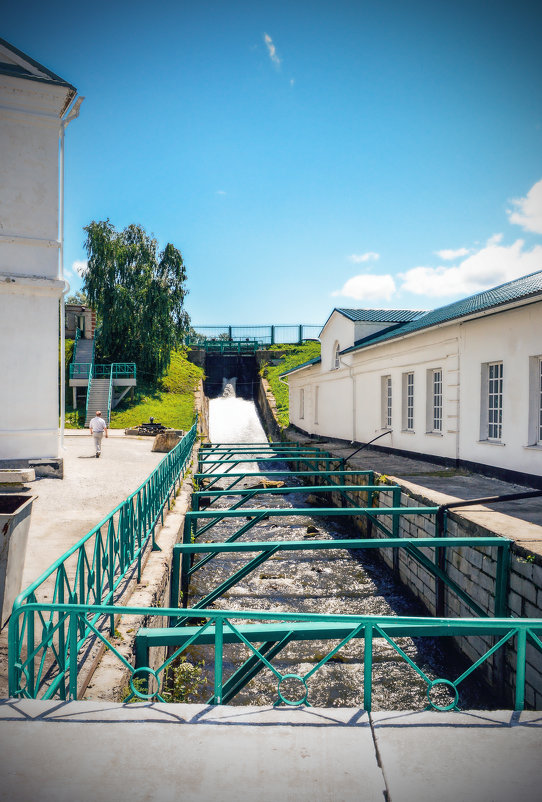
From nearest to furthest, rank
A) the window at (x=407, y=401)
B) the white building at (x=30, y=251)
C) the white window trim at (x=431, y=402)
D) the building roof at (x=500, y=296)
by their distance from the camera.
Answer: the building roof at (x=500, y=296)
the white building at (x=30, y=251)
the white window trim at (x=431, y=402)
the window at (x=407, y=401)

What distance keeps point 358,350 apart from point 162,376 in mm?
19006

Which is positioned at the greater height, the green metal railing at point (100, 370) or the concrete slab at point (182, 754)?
the green metal railing at point (100, 370)

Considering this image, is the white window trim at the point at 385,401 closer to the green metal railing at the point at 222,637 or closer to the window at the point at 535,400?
the window at the point at 535,400

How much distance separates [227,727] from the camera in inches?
103

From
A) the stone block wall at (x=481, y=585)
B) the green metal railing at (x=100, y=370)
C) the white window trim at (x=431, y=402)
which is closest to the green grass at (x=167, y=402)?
the green metal railing at (x=100, y=370)

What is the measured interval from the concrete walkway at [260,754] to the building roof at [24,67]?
1217cm

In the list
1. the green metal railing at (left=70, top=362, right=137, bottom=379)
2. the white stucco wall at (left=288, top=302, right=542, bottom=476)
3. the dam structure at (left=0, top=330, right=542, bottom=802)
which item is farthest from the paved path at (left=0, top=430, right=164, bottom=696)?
the green metal railing at (left=70, top=362, right=137, bottom=379)

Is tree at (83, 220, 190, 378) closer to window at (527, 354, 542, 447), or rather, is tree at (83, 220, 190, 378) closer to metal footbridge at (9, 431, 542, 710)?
metal footbridge at (9, 431, 542, 710)

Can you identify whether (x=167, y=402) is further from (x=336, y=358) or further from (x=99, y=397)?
(x=336, y=358)

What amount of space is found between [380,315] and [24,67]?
12.6 m

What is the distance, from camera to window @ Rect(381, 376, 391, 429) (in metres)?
15.1

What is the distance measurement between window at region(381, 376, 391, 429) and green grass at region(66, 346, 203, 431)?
38.9 ft

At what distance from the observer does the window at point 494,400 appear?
10008 millimetres

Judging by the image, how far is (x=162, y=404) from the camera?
28938 mm
